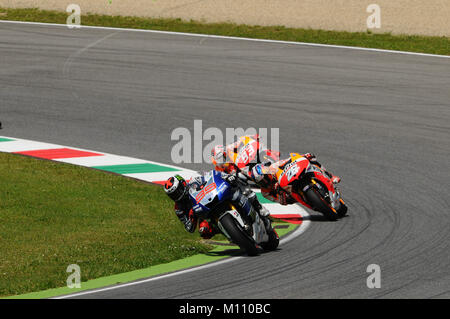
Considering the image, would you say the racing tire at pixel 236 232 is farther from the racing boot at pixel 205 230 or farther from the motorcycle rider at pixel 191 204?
the racing boot at pixel 205 230

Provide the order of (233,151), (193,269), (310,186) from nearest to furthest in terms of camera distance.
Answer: (193,269), (310,186), (233,151)

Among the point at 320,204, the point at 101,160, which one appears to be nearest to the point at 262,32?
the point at 101,160

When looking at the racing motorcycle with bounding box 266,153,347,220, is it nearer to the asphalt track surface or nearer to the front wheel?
the asphalt track surface

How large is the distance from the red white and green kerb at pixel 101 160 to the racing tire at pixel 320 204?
43.8 inches

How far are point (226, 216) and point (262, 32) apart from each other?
16.6 meters

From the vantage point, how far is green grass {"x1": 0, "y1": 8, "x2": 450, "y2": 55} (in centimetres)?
2456

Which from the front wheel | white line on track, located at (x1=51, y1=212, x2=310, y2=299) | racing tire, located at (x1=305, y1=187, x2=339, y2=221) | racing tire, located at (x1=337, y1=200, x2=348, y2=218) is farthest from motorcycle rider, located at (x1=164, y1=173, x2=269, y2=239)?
racing tire, located at (x1=337, y1=200, x2=348, y2=218)

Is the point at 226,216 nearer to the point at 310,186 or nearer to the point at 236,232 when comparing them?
the point at 236,232

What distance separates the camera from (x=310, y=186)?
40.8 ft

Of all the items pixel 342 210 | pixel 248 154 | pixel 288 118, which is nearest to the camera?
pixel 248 154

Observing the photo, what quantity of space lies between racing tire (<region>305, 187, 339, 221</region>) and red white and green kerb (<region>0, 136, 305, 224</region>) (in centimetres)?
111

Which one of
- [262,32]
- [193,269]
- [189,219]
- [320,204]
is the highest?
[262,32]

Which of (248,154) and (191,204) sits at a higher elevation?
(248,154)
